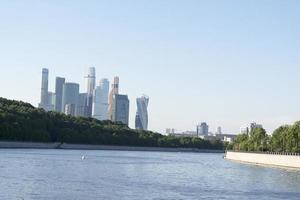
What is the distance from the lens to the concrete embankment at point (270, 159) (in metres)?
130

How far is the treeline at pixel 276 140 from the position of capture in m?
148

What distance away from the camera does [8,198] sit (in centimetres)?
5541

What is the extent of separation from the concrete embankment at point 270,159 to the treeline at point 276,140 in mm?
4683

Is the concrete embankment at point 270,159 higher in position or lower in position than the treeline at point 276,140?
lower

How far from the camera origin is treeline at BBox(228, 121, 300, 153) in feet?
487

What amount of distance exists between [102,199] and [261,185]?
99.9 ft

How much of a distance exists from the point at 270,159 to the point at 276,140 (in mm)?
15953

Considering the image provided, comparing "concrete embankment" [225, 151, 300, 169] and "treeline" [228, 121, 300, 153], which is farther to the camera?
"treeline" [228, 121, 300, 153]

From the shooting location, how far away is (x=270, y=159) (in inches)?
5802

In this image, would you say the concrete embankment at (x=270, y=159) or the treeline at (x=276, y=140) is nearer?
the concrete embankment at (x=270, y=159)

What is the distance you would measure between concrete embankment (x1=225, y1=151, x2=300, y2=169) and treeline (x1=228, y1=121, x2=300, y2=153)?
468 cm

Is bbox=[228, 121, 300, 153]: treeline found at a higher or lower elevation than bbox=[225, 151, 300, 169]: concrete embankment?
higher

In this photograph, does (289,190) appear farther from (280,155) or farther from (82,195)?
(280,155)

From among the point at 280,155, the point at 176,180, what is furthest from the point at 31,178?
the point at 280,155
